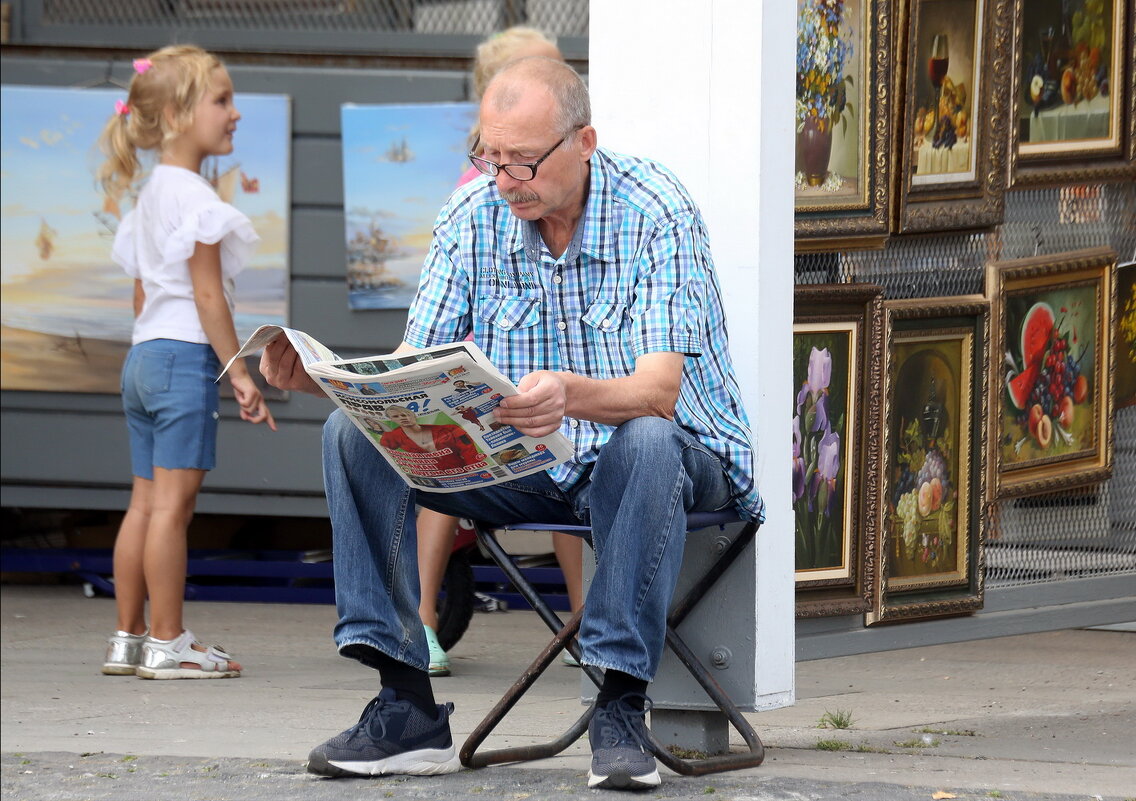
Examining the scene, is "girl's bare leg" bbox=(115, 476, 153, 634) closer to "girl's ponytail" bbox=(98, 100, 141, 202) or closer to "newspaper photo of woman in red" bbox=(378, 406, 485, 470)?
"girl's ponytail" bbox=(98, 100, 141, 202)

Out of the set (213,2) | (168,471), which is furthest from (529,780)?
(213,2)

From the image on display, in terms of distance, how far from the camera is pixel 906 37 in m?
3.51

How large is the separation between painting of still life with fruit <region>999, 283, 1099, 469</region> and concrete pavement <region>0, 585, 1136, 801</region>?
656mm

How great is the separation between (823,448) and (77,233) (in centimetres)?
358

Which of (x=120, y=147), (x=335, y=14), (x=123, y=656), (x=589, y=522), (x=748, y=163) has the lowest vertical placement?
(x=123, y=656)

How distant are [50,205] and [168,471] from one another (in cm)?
188

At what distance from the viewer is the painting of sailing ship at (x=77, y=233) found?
5840 mm

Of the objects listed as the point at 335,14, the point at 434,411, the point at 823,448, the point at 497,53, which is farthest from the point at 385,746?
the point at 335,14

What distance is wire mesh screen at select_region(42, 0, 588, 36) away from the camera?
608 centimetres

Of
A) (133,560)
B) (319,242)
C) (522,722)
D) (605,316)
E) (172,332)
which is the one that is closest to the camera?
(605,316)

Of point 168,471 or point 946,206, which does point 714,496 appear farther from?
point 168,471

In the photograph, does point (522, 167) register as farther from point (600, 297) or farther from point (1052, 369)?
point (1052, 369)

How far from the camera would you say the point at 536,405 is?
2584 mm

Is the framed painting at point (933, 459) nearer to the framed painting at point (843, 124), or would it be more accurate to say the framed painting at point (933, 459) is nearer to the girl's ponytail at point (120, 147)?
the framed painting at point (843, 124)
